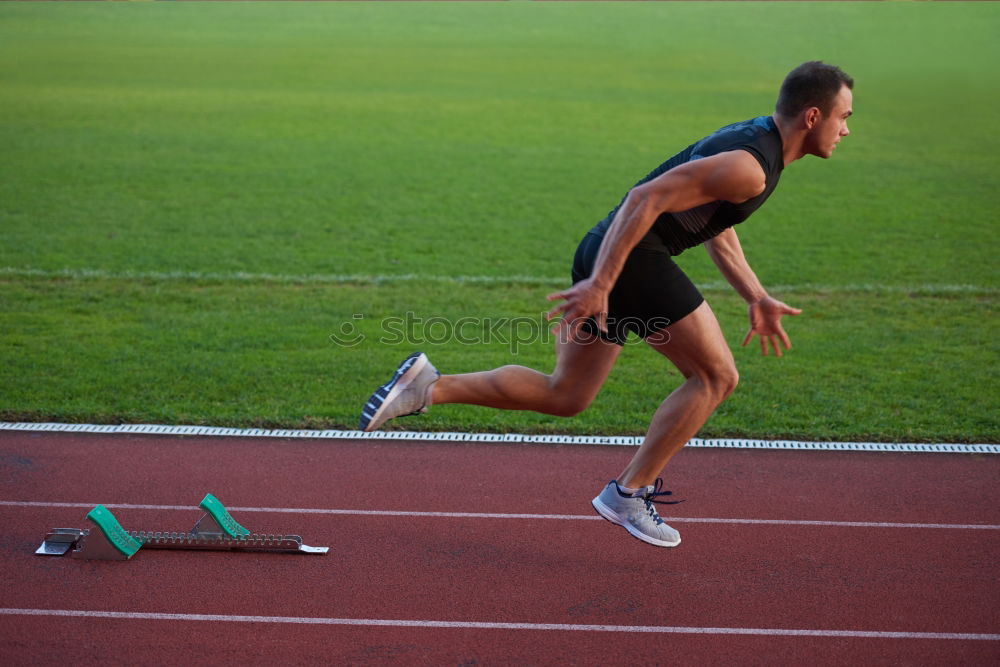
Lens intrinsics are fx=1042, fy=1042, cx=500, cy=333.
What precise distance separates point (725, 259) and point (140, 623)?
275 centimetres

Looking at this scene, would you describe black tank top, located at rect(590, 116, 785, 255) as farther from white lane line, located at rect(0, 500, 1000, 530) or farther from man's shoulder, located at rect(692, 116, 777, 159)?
white lane line, located at rect(0, 500, 1000, 530)

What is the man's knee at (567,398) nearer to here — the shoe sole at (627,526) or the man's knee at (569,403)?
the man's knee at (569,403)

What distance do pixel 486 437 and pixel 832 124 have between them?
114 inches

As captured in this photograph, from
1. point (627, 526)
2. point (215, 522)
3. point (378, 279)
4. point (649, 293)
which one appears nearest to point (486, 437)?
point (627, 526)

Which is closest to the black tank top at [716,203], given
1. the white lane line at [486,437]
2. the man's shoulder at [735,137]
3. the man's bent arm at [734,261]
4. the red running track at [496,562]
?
the man's shoulder at [735,137]

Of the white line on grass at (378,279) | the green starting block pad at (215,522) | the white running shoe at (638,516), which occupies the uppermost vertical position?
the white running shoe at (638,516)

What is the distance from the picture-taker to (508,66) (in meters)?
32.2

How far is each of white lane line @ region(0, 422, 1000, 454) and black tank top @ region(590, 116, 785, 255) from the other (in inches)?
82.7

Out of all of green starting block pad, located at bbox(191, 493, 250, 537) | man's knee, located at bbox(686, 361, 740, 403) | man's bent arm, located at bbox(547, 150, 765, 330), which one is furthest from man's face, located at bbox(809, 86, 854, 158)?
green starting block pad, located at bbox(191, 493, 250, 537)

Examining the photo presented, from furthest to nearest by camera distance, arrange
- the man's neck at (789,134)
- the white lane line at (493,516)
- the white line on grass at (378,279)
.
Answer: the white line on grass at (378,279)
the white lane line at (493,516)
the man's neck at (789,134)

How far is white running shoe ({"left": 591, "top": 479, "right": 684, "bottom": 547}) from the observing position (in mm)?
4332

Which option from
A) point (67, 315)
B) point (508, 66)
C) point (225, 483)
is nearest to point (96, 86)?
point (508, 66)

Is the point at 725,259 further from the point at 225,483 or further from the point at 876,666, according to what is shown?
the point at 225,483

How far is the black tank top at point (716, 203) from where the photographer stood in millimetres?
3918
